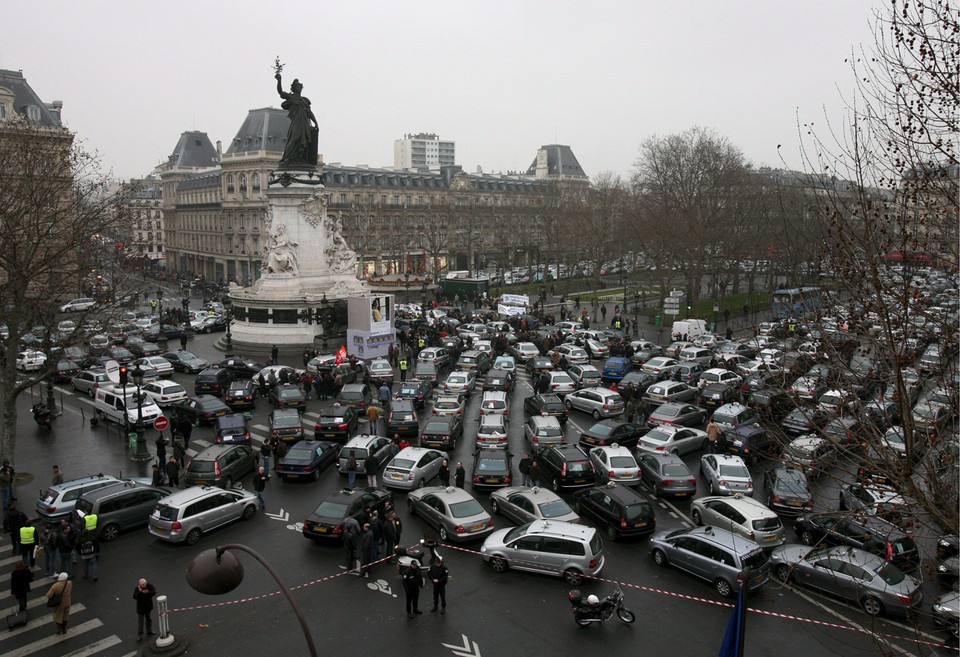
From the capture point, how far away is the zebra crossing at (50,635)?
12.3m

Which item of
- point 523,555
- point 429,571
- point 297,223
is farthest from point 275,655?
point 297,223

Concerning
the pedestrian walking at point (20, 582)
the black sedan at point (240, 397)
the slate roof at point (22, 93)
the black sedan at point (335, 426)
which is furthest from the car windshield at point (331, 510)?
the slate roof at point (22, 93)

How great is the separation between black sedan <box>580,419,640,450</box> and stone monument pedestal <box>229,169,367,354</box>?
21534 millimetres

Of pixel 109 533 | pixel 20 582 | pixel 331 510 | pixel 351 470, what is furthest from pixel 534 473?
pixel 20 582

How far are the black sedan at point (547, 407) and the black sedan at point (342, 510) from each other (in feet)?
34.2

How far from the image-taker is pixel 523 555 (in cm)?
1492

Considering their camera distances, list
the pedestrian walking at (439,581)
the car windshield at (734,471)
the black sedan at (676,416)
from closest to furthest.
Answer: the pedestrian walking at (439,581) → the car windshield at (734,471) → the black sedan at (676,416)

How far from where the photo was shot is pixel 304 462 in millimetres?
20484

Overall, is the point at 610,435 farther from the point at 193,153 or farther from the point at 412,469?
the point at 193,153

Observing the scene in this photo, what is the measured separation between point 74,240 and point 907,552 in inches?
915

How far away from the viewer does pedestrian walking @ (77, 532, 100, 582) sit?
576 inches

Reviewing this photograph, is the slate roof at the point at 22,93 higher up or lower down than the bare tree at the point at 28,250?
higher up

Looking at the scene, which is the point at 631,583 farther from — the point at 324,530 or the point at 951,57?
the point at 951,57

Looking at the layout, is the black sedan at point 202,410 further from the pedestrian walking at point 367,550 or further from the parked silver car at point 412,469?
the pedestrian walking at point 367,550
